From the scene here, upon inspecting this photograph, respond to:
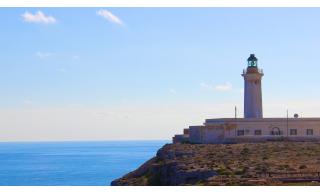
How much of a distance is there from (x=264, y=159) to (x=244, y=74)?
20.6m

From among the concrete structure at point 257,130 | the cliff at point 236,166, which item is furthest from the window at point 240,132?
the cliff at point 236,166

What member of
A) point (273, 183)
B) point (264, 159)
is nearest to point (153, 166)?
point (264, 159)

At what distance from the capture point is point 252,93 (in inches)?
2493

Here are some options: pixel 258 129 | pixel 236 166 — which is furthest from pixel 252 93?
pixel 236 166

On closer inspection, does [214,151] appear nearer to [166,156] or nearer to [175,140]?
[166,156]

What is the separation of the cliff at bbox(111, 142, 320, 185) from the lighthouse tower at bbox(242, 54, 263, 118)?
7.50m

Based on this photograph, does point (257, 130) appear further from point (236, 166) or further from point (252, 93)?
point (236, 166)

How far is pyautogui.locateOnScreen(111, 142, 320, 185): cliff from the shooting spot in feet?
111

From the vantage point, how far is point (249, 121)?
5884cm

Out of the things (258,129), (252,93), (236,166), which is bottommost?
(236,166)

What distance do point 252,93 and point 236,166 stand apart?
76.8 ft

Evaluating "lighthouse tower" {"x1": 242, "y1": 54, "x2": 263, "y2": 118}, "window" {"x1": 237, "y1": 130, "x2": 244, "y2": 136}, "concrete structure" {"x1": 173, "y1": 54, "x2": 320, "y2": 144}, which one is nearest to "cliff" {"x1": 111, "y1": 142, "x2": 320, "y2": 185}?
"concrete structure" {"x1": 173, "y1": 54, "x2": 320, "y2": 144}

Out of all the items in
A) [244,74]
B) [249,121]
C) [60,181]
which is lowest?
[60,181]

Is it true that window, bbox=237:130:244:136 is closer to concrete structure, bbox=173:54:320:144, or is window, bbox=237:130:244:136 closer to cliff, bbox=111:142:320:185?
concrete structure, bbox=173:54:320:144
